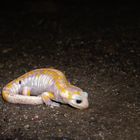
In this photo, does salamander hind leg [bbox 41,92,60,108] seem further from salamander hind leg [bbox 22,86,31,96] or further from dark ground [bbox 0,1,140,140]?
salamander hind leg [bbox 22,86,31,96]

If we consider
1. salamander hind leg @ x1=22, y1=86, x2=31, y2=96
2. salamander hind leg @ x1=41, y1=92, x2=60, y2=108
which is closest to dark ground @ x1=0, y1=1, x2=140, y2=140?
salamander hind leg @ x1=41, y1=92, x2=60, y2=108

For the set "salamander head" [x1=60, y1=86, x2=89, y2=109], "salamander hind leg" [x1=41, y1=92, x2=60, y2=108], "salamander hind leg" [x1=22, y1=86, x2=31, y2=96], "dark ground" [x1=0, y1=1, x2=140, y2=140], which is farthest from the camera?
"salamander hind leg" [x1=22, y1=86, x2=31, y2=96]

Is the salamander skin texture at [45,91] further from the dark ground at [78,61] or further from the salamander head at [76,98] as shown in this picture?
the dark ground at [78,61]

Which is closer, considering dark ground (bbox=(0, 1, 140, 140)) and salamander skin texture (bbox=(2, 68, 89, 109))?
dark ground (bbox=(0, 1, 140, 140))

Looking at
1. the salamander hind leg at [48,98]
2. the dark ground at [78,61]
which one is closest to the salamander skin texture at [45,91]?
the salamander hind leg at [48,98]

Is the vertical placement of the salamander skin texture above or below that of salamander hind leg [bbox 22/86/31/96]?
above

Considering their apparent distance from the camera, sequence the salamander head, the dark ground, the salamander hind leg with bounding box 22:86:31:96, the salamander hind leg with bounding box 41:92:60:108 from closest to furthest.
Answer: the dark ground
the salamander head
the salamander hind leg with bounding box 41:92:60:108
the salamander hind leg with bounding box 22:86:31:96

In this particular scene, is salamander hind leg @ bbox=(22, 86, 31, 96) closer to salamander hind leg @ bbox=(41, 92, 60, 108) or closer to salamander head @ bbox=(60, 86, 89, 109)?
salamander hind leg @ bbox=(41, 92, 60, 108)

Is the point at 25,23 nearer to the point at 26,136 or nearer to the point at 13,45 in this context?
the point at 13,45

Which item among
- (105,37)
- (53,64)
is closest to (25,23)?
(105,37)
